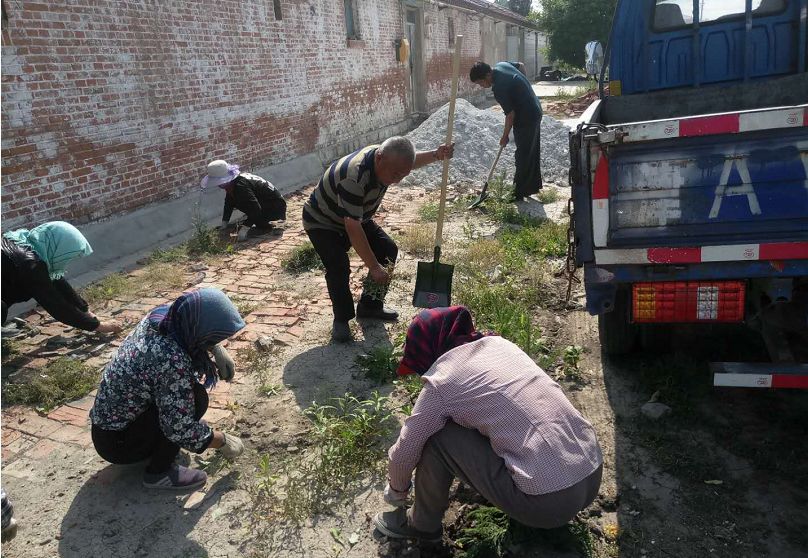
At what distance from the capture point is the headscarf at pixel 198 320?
8.67 ft

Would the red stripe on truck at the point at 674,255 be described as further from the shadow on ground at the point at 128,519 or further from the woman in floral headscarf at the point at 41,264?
the woman in floral headscarf at the point at 41,264

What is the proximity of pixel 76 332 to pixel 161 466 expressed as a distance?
2.31 metres

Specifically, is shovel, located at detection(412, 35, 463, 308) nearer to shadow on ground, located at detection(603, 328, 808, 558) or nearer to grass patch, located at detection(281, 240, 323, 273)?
shadow on ground, located at detection(603, 328, 808, 558)

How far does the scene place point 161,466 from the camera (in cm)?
295

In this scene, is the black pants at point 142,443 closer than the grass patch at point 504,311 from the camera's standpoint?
Yes

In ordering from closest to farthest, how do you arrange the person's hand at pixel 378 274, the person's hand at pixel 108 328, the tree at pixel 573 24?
the person's hand at pixel 378 274 → the person's hand at pixel 108 328 → the tree at pixel 573 24

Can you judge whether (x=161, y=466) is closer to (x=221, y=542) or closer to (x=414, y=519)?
(x=221, y=542)

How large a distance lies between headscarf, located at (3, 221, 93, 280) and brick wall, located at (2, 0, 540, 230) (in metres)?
1.67

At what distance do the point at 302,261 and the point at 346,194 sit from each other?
2.20 metres

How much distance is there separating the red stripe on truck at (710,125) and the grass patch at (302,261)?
3866 millimetres

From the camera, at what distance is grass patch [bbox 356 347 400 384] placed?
150 inches

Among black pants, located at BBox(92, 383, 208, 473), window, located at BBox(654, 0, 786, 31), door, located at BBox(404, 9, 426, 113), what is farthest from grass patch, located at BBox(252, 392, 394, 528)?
door, located at BBox(404, 9, 426, 113)

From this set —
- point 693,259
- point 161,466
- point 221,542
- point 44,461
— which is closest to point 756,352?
point 693,259

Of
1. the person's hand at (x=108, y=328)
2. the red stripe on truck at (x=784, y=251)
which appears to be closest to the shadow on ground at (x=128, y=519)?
the person's hand at (x=108, y=328)
